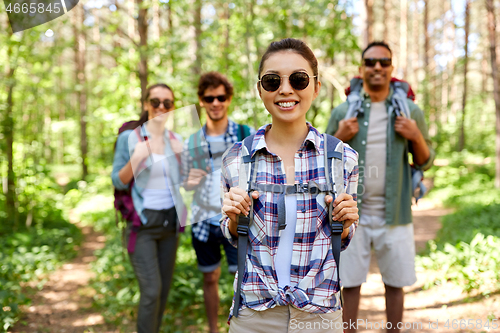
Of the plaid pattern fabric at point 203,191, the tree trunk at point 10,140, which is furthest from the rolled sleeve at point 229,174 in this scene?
the tree trunk at point 10,140

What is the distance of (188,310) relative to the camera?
14.0 ft

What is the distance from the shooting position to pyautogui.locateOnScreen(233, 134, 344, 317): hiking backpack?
4.98 ft

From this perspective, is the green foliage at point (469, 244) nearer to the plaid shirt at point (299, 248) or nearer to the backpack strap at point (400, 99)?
the backpack strap at point (400, 99)

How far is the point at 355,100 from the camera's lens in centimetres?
303

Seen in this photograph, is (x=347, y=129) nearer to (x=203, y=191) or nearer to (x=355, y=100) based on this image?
(x=355, y=100)

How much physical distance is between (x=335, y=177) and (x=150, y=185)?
6.37 feet

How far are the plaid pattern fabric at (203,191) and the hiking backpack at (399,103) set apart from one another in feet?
3.70

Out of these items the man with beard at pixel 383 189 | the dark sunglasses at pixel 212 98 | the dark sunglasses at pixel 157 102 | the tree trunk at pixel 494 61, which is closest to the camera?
the man with beard at pixel 383 189

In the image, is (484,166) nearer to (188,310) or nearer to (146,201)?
(188,310)

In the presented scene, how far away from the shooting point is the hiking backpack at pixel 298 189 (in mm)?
1519

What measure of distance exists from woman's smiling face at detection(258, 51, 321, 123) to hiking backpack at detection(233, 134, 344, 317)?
194mm

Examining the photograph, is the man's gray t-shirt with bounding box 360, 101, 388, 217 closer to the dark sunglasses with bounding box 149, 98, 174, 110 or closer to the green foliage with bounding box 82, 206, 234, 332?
the dark sunglasses with bounding box 149, 98, 174, 110

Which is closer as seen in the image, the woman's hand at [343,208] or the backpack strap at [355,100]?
the woman's hand at [343,208]

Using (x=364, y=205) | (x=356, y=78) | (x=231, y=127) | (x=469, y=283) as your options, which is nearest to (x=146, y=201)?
(x=231, y=127)
